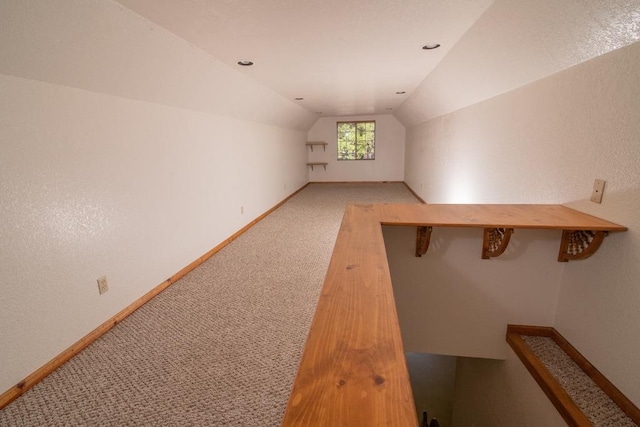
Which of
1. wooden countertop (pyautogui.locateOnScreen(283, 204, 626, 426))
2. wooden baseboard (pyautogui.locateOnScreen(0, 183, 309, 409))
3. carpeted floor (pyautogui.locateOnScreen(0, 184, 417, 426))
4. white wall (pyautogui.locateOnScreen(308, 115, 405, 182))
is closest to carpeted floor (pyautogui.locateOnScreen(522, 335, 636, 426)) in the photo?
wooden countertop (pyautogui.locateOnScreen(283, 204, 626, 426))

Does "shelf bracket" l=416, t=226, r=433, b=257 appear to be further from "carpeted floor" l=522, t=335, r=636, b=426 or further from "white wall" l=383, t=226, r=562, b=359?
"carpeted floor" l=522, t=335, r=636, b=426

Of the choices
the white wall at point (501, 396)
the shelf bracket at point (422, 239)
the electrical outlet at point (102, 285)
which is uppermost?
the shelf bracket at point (422, 239)

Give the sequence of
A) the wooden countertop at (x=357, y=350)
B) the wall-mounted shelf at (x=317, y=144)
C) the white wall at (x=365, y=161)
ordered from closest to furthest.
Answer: the wooden countertop at (x=357, y=350) → the white wall at (x=365, y=161) → the wall-mounted shelf at (x=317, y=144)

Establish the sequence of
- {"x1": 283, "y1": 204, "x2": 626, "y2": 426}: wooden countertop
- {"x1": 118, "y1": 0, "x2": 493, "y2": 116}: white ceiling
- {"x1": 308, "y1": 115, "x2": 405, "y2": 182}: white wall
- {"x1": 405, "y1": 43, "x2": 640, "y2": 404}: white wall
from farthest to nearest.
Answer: {"x1": 308, "y1": 115, "x2": 405, "y2": 182}: white wall → {"x1": 118, "y1": 0, "x2": 493, "y2": 116}: white ceiling → {"x1": 405, "y1": 43, "x2": 640, "y2": 404}: white wall → {"x1": 283, "y1": 204, "x2": 626, "y2": 426}: wooden countertop

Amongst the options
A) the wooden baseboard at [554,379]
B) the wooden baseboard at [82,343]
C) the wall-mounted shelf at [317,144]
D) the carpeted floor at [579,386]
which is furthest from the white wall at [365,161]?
the carpeted floor at [579,386]

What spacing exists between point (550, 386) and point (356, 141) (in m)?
7.48

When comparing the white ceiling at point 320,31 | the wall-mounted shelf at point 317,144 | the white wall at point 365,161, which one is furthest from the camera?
the wall-mounted shelf at point 317,144

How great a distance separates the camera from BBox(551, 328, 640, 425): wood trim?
1.23 meters

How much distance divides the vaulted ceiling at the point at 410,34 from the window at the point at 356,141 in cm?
523

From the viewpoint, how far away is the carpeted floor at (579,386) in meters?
1.27

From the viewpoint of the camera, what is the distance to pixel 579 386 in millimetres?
1444

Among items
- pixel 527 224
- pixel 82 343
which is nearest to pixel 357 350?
pixel 527 224

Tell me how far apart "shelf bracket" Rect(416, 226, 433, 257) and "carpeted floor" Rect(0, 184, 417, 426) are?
884mm

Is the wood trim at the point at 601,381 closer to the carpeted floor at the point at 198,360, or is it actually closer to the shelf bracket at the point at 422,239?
the shelf bracket at the point at 422,239
